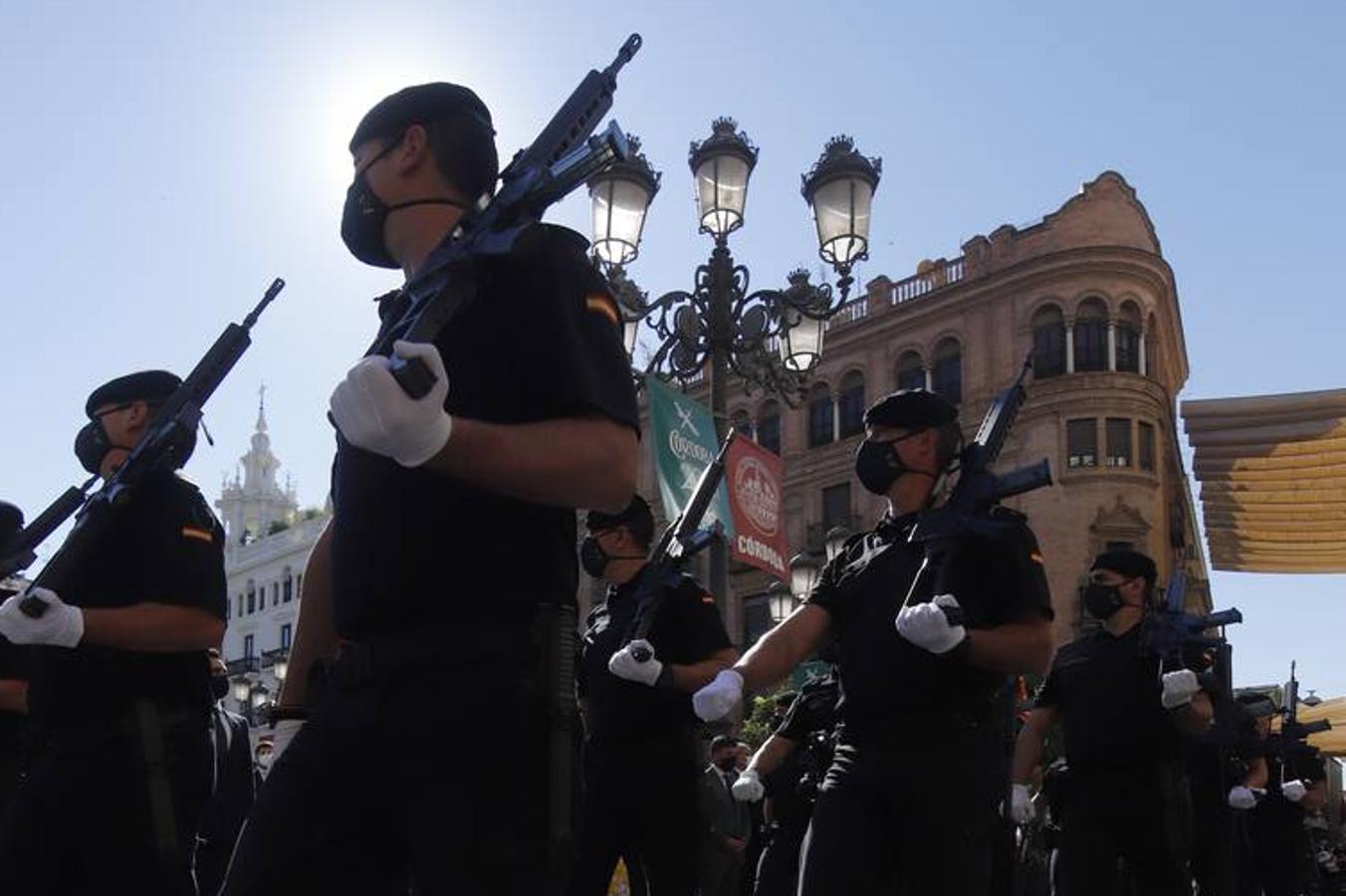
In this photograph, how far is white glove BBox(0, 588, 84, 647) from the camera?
452 centimetres

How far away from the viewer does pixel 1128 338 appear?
43406 millimetres

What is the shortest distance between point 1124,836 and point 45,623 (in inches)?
188

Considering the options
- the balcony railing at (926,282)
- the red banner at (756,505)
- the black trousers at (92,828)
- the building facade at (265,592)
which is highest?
the balcony railing at (926,282)

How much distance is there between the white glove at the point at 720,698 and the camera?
502cm

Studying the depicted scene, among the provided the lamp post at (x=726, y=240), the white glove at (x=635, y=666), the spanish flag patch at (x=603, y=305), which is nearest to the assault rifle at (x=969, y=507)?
the white glove at (x=635, y=666)

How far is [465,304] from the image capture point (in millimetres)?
2850

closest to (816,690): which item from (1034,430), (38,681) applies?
(38,681)

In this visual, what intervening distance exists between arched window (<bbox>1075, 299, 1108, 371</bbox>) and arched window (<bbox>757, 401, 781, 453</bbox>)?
1076 cm

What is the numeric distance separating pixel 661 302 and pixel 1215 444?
888cm

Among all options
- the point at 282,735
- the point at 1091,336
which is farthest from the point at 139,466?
the point at 1091,336

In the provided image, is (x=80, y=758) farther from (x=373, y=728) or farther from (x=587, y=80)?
(x=587, y=80)

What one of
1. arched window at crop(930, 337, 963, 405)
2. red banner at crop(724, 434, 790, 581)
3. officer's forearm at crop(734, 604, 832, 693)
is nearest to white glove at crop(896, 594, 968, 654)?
officer's forearm at crop(734, 604, 832, 693)

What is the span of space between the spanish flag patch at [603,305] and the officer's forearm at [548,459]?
248 mm

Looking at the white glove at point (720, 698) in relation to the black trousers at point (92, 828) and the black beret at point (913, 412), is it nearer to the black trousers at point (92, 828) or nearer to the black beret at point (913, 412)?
the black beret at point (913, 412)
